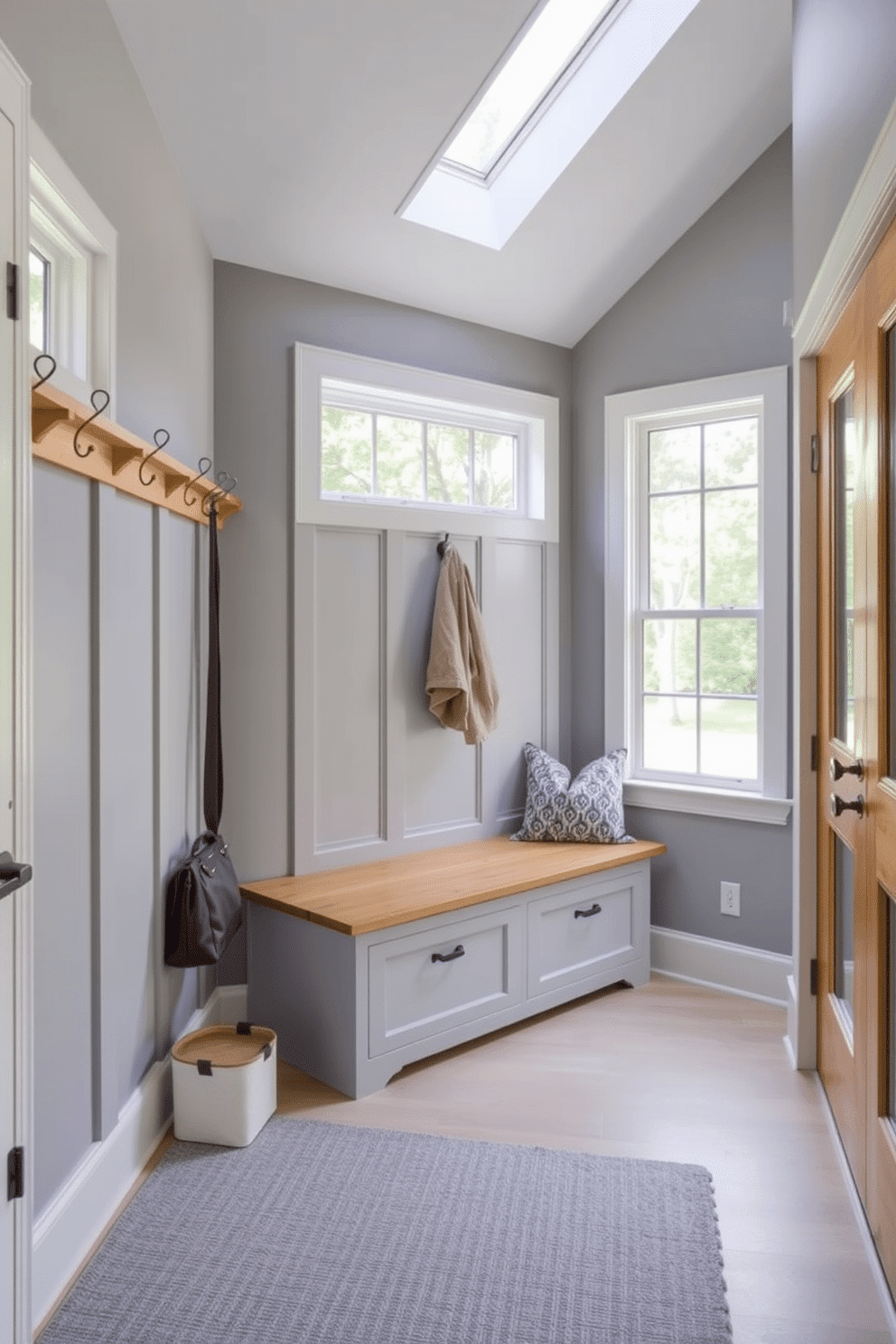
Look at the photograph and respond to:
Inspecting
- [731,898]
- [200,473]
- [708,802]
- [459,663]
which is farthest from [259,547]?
[731,898]

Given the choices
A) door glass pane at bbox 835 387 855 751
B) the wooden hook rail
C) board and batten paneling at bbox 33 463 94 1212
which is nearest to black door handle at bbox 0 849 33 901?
board and batten paneling at bbox 33 463 94 1212

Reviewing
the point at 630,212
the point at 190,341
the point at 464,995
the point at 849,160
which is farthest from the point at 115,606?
the point at 630,212

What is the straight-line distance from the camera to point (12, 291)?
1523 millimetres

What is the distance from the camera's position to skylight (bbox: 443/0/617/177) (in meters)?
2.96

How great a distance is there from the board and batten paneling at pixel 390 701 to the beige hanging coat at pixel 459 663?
77 millimetres

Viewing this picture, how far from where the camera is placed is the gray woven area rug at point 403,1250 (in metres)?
1.78

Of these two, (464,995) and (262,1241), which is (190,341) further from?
(262,1241)

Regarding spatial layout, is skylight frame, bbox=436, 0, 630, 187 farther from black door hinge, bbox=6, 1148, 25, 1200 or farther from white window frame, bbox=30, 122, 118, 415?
black door hinge, bbox=6, 1148, 25, 1200

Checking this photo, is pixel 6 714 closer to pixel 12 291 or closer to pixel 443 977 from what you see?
pixel 12 291

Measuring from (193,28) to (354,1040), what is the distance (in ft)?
8.52

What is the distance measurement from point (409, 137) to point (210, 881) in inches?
86.4

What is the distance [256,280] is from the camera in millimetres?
3115

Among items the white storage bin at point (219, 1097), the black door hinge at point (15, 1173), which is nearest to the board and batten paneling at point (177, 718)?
the white storage bin at point (219, 1097)

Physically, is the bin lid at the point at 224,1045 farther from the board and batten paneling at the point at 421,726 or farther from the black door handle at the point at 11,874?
the black door handle at the point at 11,874
